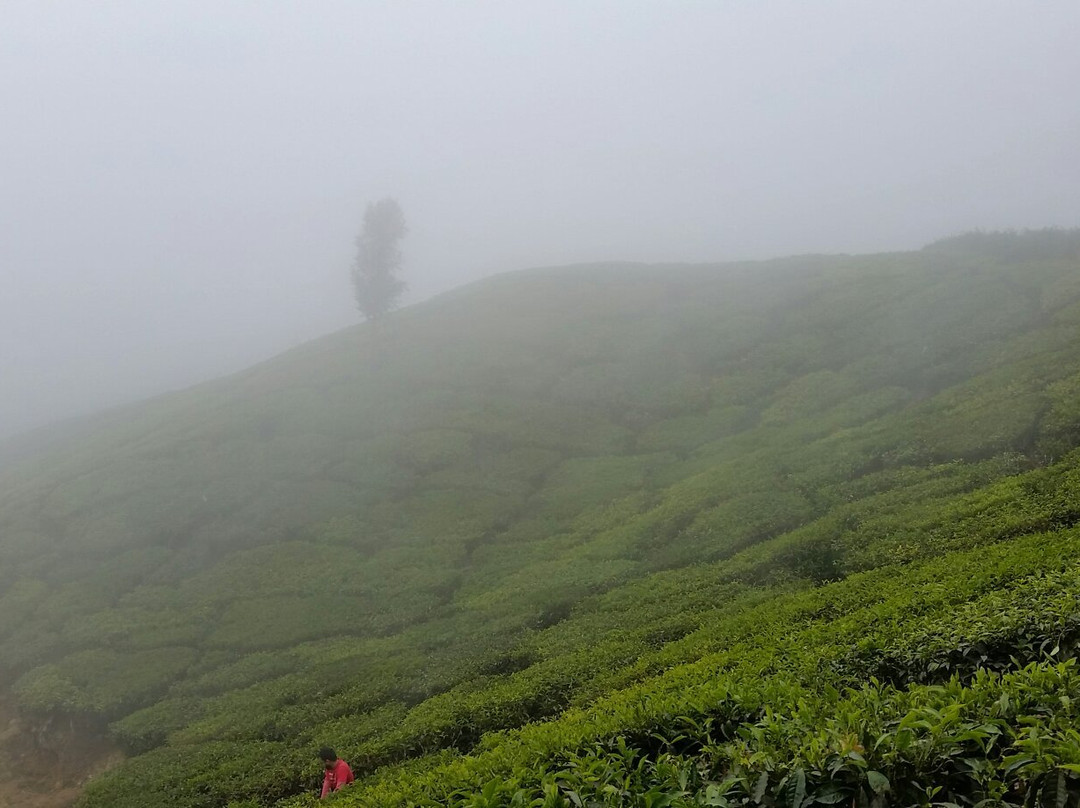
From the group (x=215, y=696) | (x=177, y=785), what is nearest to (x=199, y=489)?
(x=215, y=696)

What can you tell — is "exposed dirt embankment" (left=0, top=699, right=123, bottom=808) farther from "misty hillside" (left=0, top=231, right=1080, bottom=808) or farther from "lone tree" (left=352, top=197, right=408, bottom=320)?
"lone tree" (left=352, top=197, right=408, bottom=320)

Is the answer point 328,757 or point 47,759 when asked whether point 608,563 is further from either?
point 47,759

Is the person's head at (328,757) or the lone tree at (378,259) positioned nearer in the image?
the person's head at (328,757)

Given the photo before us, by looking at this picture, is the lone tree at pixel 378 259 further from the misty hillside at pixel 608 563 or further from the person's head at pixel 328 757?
the person's head at pixel 328 757

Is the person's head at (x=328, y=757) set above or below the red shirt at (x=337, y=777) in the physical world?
above

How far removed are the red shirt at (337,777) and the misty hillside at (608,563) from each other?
791 millimetres

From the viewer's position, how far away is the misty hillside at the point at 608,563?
25.4 ft

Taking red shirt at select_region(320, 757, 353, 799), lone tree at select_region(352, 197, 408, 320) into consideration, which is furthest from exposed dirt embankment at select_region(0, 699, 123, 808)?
lone tree at select_region(352, 197, 408, 320)

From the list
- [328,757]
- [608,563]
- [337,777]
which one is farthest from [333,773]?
[608,563]

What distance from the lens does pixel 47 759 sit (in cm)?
2278

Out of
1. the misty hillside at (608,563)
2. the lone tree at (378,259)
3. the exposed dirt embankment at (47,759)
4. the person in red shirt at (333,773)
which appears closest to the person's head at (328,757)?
the person in red shirt at (333,773)

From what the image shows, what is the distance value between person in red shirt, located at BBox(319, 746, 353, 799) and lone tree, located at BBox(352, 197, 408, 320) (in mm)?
70975

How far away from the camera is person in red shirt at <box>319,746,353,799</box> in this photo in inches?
580

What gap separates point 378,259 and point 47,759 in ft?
215
